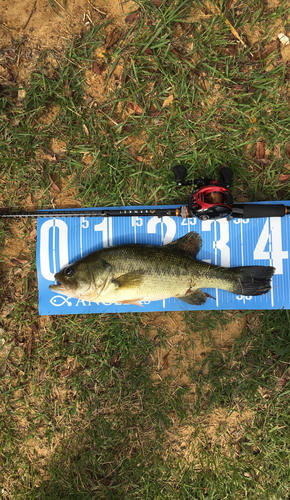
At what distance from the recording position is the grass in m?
3.78

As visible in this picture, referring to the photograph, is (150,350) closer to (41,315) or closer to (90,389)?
(90,389)

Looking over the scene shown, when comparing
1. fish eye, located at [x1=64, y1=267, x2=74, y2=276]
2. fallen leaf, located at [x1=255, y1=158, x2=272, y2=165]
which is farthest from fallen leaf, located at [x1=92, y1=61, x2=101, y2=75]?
fish eye, located at [x1=64, y1=267, x2=74, y2=276]

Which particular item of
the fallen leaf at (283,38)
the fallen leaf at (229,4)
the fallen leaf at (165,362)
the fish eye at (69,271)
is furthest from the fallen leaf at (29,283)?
the fallen leaf at (283,38)

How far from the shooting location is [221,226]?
3.88 metres

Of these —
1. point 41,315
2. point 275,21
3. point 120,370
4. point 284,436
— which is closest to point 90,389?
point 120,370

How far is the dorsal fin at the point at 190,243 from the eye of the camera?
368 centimetres

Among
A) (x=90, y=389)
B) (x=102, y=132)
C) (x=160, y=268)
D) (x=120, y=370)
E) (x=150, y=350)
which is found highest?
(x=102, y=132)

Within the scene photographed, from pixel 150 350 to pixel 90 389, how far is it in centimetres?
99

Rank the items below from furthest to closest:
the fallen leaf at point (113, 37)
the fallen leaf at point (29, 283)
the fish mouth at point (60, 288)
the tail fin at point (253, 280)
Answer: the fallen leaf at point (29, 283), the fallen leaf at point (113, 37), the tail fin at point (253, 280), the fish mouth at point (60, 288)

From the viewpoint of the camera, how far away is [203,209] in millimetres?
3342

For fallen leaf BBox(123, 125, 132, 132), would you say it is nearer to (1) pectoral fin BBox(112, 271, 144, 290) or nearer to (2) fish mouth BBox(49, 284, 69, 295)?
(1) pectoral fin BBox(112, 271, 144, 290)

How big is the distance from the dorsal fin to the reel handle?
2.44 ft

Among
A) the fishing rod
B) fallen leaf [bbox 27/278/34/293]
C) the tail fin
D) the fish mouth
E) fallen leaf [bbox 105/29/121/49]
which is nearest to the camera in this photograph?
the fishing rod

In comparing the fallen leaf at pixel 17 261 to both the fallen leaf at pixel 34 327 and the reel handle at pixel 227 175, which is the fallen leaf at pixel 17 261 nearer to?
the fallen leaf at pixel 34 327
